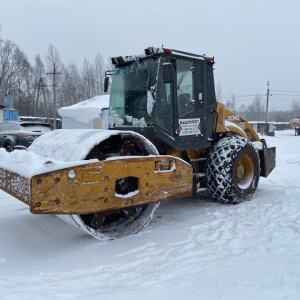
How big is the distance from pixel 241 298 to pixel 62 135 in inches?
110

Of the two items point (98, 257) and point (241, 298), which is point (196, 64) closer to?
point (98, 257)

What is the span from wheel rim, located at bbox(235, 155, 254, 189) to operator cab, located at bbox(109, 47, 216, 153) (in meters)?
0.73

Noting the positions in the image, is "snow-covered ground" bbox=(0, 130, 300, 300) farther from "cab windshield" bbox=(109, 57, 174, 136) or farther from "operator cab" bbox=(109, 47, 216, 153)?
"cab windshield" bbox=(109, 57, 174, 136)

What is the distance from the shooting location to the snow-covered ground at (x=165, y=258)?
289 centimetres

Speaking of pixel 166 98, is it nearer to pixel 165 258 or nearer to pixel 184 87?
pixel 184 87

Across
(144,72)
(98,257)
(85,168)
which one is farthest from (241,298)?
(144,72)

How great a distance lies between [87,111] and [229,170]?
51.9 ft

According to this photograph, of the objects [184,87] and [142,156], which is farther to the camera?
[184,87]

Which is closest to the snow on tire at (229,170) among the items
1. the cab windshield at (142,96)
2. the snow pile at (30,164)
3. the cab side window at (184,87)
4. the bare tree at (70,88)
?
the cab side window at (184,87)

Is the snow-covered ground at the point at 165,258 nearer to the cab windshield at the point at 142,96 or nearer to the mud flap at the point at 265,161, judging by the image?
the cab windshield at the point at 142,96

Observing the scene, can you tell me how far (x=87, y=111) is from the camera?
66.9 feet

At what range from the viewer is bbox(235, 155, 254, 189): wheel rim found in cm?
588

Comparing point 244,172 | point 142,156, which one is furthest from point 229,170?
point 142,156

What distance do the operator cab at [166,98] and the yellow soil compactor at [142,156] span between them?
0.04ft
